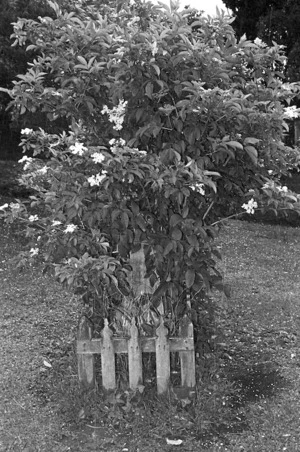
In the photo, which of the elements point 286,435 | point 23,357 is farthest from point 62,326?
point 286,435

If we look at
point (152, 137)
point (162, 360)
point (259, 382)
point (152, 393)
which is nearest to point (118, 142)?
point (152, 137)

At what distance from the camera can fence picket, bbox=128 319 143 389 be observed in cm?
349

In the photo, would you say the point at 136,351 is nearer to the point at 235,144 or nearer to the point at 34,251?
the point at 34,251

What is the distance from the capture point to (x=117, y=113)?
3.17 meters

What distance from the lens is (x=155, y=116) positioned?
313 cm

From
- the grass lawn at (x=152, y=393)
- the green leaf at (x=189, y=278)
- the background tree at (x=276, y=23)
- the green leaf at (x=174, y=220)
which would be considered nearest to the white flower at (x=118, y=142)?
the green leaf at (x=174, y=220)

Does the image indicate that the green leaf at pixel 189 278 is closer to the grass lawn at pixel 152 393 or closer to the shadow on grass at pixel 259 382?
the grass lawn at pixel 152 393

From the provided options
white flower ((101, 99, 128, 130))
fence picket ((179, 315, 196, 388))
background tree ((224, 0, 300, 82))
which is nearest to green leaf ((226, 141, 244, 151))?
white flower ((101, 99, 128, 130))

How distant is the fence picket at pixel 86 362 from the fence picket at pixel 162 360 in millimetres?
406

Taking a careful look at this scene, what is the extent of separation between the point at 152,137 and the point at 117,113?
262 mm

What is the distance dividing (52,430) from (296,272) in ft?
15.0

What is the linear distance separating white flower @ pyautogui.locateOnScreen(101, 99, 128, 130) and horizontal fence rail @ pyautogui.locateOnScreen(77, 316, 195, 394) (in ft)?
3.83

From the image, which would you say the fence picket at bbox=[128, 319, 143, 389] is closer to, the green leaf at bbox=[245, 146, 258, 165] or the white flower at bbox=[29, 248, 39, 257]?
the white flower at bbox=[29, 248, 39, 257]

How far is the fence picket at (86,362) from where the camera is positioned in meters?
3.56
